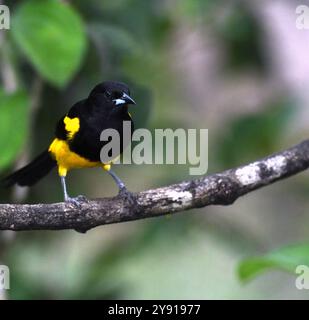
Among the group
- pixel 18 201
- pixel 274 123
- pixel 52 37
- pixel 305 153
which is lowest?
pixel 305 153

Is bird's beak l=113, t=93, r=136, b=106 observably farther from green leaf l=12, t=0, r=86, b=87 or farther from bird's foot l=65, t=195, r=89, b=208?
green leaf l=12, t=0, r=86, b=87

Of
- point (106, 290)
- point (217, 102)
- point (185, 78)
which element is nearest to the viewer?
point (106, 290)

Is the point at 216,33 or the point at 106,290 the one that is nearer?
the point at 106,290

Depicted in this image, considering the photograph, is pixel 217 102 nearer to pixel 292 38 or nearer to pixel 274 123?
pixel 292 38

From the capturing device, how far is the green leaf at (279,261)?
149cm

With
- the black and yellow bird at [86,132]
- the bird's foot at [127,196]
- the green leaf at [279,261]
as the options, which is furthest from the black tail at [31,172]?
the green leaf at [279,261]

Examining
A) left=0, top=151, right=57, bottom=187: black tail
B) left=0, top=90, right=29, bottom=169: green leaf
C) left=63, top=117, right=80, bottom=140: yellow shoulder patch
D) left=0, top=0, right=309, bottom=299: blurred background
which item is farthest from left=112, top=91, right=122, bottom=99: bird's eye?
left=0, top=90, right=29, bottom=169: green leaf

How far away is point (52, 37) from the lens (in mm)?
1993

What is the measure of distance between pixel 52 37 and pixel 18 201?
53cm

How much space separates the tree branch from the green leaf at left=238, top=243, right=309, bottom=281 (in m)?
0.17

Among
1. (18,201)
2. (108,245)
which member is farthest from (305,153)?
(108,245)

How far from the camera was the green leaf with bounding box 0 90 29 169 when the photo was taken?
1925mm

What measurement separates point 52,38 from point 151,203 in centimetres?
68

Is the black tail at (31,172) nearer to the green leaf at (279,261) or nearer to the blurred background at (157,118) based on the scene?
the blurred background at (157,118)
